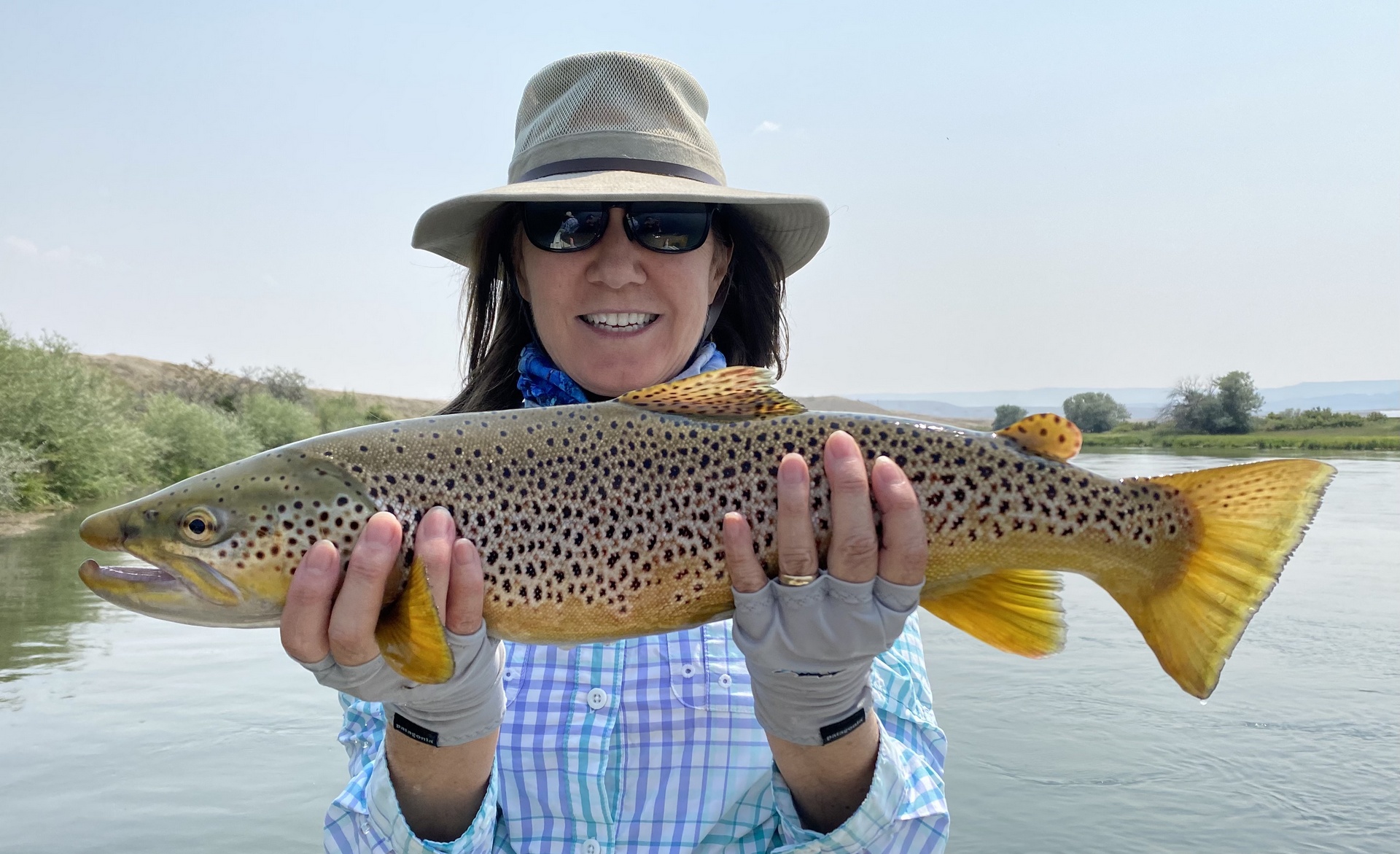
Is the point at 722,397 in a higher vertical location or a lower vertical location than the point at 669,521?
higher

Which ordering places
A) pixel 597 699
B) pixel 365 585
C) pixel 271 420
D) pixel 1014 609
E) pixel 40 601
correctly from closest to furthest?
1. pixel 365 585
2. pixel 1014 609
3. pixel 597 699
4. pixel 40 601
5. pixel 271 420

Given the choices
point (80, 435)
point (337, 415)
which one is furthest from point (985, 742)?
point (337, 415)

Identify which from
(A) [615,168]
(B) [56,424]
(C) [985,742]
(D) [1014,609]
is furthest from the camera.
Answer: (B) [56,424]

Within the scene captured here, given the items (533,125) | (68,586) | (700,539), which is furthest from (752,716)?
(68,586)

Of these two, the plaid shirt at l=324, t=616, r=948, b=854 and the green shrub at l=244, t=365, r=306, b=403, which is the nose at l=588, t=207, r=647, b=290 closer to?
the plaid shirt at l=324, t=616, r=948, b=854

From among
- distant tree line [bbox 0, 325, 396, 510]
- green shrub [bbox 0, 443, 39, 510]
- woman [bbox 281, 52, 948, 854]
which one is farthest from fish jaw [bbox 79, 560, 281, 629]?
green shrub [bbox 0, 443, 39, 510]

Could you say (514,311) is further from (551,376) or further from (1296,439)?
(1296,439)

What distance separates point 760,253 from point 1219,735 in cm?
1262

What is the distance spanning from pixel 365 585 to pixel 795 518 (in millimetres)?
1206

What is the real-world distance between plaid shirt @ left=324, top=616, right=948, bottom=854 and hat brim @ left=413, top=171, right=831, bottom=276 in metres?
1.57

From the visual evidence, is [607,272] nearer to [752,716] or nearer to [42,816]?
[752,716]

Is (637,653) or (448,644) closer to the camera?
(448,644)

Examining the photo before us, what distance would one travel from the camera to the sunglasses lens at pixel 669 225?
3387 millimetres

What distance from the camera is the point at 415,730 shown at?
2793mm
